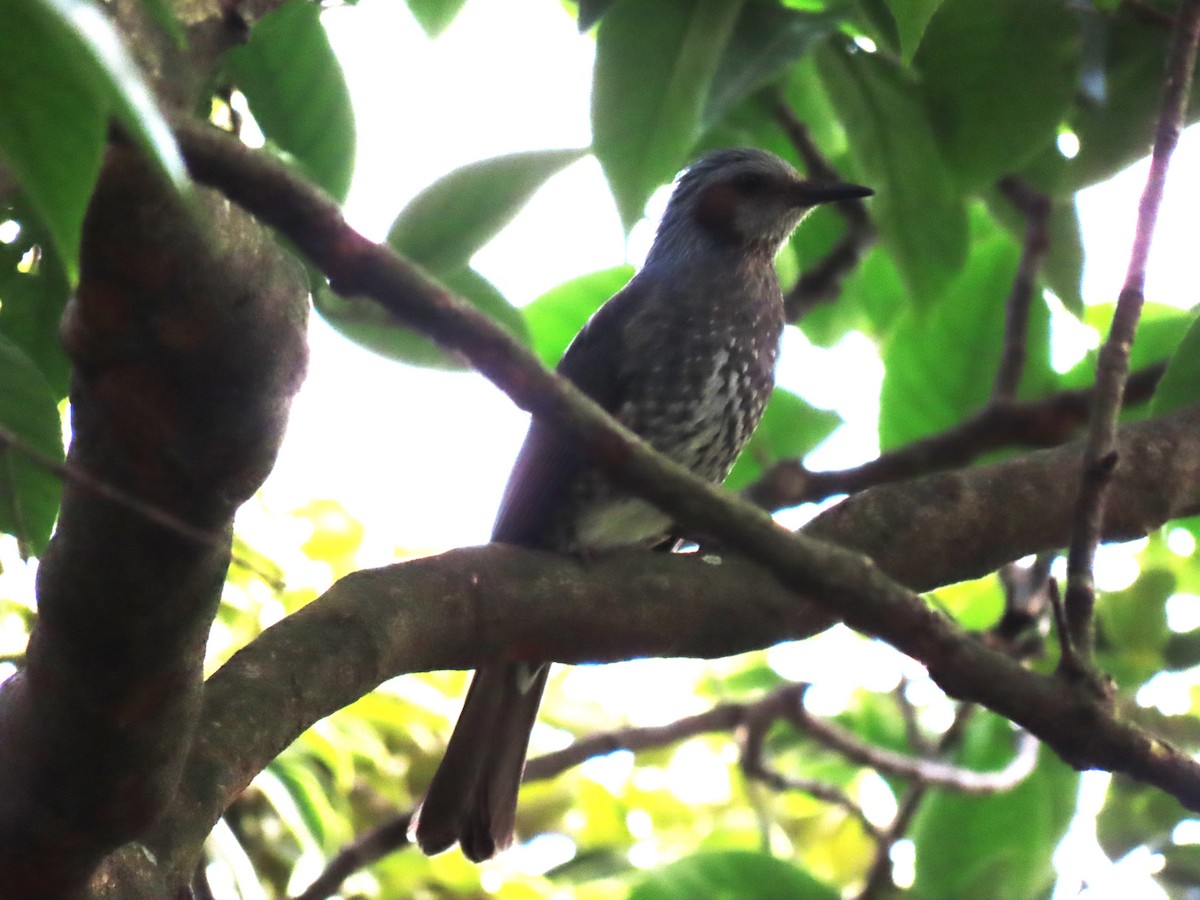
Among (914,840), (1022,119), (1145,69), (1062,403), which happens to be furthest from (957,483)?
(914,840)

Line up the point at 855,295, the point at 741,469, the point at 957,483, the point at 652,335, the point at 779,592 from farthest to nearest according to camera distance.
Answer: the point at 855,295, the point at 741,469, the point at 652,335, the point at 957,483, the point at 779,592

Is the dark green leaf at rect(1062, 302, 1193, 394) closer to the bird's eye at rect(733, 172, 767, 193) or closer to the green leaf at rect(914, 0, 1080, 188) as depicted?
the green leaf at rect(914, 0, 1080, 188)

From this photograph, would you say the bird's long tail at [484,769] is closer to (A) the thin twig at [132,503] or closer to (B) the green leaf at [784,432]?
(B) the green leaf at [784,432]

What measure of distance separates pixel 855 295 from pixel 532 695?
4.91ft

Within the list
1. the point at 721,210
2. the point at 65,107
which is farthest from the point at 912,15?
the point at 721,210

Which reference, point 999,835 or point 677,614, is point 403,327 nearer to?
point 677,614

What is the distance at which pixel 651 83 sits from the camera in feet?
7.10

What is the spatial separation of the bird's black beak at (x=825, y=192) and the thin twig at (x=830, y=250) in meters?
0.04

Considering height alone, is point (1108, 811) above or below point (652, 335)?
below

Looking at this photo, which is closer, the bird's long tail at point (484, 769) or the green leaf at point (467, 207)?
the green leaf at point (467, 207)

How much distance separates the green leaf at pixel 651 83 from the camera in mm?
2137

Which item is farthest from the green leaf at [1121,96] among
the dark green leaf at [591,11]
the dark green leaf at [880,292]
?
the dark green leaf at [880,292]

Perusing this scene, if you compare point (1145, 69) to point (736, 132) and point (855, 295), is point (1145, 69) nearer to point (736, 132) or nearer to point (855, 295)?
point (736, 132)

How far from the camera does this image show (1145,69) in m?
2.20
